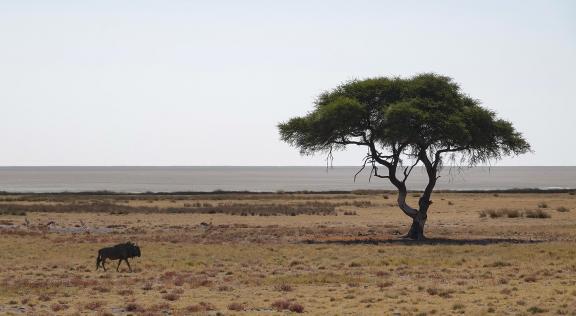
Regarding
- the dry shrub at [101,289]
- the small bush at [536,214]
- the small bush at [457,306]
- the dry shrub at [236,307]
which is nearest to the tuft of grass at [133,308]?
the dry shrub at [236,307]

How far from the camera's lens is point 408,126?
4225 centimetres

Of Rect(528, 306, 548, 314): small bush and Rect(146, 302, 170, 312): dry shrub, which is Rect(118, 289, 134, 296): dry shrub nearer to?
Rect(146, 302, 170, 312): dry shrub

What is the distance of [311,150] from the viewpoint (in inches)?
1863

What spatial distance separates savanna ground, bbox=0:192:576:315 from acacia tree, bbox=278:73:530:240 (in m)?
4.75

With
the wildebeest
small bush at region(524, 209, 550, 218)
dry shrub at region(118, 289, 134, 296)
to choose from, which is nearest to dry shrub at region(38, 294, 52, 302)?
dry shrub at region(118, 289, 134, 296)

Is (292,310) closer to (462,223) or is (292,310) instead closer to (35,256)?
(35,256)

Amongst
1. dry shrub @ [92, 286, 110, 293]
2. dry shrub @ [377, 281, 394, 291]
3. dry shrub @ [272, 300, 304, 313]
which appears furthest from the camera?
dry shrub @ [377, 281, 394, 291]

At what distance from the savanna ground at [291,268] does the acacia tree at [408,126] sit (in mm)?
4747

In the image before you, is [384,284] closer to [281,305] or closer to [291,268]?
[281,305]

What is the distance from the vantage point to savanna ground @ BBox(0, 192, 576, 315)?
2077 centimetres

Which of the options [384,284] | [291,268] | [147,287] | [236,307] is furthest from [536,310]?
[291,268]

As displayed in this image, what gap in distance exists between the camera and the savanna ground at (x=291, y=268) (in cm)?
2077

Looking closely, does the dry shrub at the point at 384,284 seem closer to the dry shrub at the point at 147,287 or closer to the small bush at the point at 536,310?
the small bush at the point at 536,310

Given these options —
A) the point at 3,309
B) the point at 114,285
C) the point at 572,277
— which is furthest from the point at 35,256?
the point at 572,277
